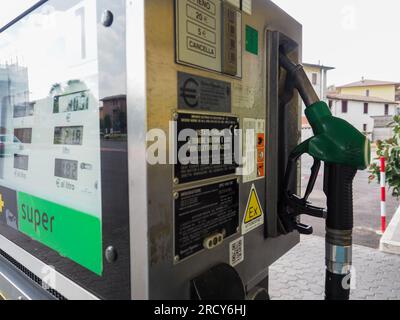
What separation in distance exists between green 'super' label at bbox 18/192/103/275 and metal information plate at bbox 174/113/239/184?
30cm

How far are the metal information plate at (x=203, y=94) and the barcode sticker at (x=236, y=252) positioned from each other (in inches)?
17.6

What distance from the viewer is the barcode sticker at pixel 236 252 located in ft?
3.71

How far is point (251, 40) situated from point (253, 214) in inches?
24.5

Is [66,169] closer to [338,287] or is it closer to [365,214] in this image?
[338,287]

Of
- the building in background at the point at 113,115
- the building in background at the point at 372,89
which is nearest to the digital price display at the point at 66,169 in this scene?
the building in background at the point at 113,115

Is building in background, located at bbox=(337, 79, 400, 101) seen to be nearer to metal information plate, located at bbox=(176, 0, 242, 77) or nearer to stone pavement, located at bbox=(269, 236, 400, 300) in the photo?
stone pavement, located at bbox=(269, 236, 400, 300)

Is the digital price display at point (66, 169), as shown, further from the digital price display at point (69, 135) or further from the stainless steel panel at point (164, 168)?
the stainless steel panel at point (164, 168)

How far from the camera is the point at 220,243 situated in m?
1.06

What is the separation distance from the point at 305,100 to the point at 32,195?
1096mm

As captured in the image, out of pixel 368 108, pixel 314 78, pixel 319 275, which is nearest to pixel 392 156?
pixel 319 275

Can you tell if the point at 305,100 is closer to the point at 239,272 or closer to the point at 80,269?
the point at 239,272

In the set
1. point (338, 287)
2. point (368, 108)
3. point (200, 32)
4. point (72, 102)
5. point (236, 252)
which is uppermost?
point (368, 108)

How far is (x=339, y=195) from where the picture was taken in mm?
1107

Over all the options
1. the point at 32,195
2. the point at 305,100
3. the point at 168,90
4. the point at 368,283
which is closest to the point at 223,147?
the point at 168,90
